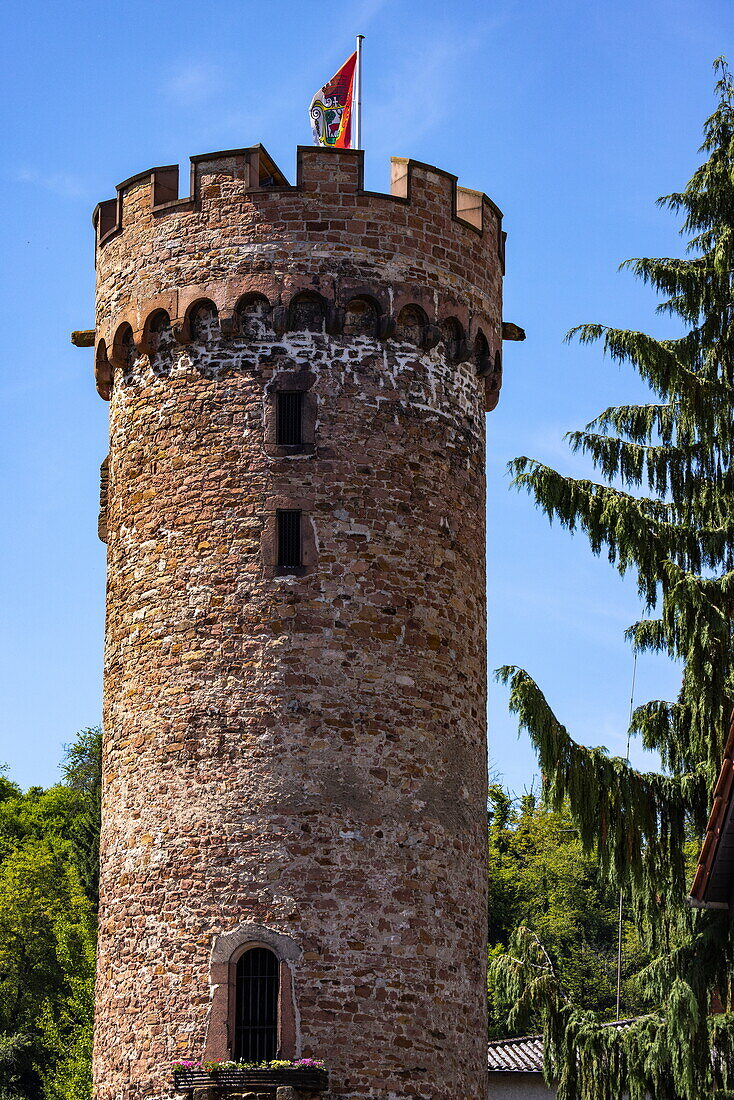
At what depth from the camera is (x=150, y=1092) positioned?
16.2 m

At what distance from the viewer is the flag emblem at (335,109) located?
2002 centimetres

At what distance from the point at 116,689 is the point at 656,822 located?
5.63 meters

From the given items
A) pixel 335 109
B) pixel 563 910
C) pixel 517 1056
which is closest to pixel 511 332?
pixel 335 109

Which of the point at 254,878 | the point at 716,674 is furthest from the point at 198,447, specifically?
the point at 716,674

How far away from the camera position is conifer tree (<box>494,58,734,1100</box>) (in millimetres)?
17812

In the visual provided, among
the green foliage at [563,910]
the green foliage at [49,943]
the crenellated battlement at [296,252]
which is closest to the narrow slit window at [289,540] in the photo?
the crenellated battlement at [296,252]

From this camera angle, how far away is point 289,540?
1719 cm

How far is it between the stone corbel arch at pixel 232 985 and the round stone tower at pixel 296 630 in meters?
0.02

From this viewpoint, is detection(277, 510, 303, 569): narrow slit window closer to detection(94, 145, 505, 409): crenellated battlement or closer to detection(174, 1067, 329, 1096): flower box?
detection(94, 145, 505, 409): crenellated battlement

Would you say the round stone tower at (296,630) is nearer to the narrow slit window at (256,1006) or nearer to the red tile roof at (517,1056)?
the narrow slit window at (256,1006)

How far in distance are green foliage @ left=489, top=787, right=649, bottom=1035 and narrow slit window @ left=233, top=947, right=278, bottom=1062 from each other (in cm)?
2510

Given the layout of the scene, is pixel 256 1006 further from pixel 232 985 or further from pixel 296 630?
pixel 296 630

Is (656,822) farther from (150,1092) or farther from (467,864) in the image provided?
(150,1092)

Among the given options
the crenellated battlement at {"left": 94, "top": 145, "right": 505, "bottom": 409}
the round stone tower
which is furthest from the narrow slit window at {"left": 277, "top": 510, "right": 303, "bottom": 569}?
the crenellated battlement at {"left": 94, "top": 145, "right": 505, "bottom": 409}
